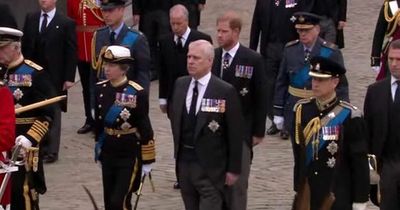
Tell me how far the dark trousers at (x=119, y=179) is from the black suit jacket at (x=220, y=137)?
1.05 meters

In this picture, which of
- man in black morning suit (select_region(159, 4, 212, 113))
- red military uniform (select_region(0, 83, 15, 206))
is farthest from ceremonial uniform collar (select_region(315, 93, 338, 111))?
man in black morning suit (select_region(159, 4, 212, 113))

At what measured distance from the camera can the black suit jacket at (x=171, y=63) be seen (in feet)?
46.5

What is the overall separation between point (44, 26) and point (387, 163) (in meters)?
5.91

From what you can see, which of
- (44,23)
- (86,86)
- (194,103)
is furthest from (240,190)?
(86,86)

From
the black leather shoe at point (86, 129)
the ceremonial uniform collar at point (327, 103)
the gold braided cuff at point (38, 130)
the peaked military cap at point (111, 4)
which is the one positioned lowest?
the black leather shoe at point (86, 129)

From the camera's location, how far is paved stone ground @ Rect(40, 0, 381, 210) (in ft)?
45.1

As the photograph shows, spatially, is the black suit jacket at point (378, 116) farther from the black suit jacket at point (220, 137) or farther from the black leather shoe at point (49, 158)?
the black leather shoe at point (49, 158)

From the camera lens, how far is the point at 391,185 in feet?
36.7

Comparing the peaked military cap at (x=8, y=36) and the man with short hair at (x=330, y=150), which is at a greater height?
the peaked military cap at (x=8, y=36)

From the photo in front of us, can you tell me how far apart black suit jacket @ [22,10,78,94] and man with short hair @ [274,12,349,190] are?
290 centimetres

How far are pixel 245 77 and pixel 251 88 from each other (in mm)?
121

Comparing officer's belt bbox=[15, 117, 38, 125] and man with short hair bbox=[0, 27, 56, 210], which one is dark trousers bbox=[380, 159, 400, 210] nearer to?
man with short hair bbox=[0, 27, 56, 210]

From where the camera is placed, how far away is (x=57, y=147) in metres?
15.5

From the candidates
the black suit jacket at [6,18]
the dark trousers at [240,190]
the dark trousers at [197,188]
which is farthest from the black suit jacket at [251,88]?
the black suit jacket at [6,18]
